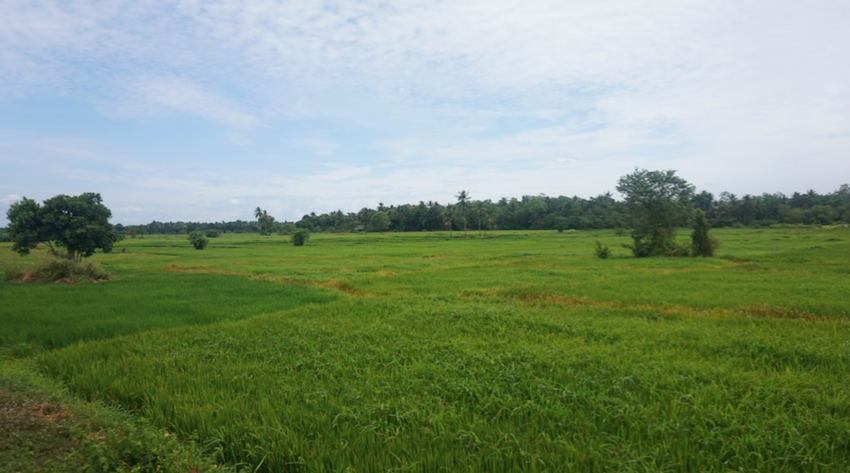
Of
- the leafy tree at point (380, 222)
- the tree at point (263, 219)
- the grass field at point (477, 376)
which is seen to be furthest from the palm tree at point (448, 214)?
the grass field at point (477, 376)

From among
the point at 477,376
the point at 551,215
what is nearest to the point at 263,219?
the point at 551,215

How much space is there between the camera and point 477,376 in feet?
18.1

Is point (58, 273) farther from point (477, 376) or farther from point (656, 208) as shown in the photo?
point (656, 208)

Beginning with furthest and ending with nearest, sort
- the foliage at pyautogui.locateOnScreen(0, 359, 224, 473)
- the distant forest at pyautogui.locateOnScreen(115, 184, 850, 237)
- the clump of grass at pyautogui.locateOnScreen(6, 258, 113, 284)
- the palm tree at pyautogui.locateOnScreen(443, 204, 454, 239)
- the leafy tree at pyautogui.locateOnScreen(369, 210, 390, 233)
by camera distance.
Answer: the leafy tree at pyautogui.locateOnScreen(369, 210, 390, 233), the palm tree at pyautogui.locateOnScreen(443, 204, 454, 239), the distant forest at pyautogui.locateOnScreen(115, 184, 850, 237), the clump of grass at pyautogui.locateOnScreen(6, 258, 113, 284), the foliage at pyautogui.locateOnScreen(0, 359, 224, 473)

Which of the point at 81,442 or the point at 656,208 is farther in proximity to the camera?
the point at 656,208

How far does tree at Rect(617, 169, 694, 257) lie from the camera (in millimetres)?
27594

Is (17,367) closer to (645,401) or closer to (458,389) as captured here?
(458,389)

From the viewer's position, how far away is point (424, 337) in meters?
7.59

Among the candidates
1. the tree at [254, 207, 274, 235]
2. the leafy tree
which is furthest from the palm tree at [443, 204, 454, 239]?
the tree at [254, 207, 274, 235]

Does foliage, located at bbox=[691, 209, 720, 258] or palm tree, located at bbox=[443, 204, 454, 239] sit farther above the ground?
palm tree, located at bbox=[443, 204, 454, 239]

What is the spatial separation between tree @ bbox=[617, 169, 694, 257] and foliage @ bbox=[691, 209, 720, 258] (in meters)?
1.35

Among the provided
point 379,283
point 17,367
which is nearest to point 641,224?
point 379,283

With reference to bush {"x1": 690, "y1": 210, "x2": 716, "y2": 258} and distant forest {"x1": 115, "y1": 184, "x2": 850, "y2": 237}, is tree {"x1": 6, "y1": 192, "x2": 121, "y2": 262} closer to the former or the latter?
bush {"x1": 690, "y1": 210, "x2": 716, "y2": 258}

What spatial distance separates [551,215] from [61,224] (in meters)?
83.3
